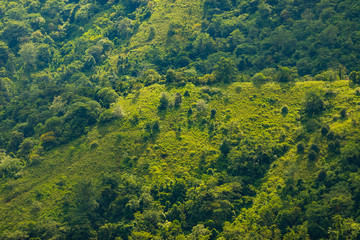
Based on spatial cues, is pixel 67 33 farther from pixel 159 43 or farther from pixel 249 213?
pixel 249 213

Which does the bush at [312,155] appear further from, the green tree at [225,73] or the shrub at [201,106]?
the green tree at [225,73]

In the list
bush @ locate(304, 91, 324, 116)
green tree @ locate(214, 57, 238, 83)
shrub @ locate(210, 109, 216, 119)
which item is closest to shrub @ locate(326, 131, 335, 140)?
bush @ locate(304, 91, 324, 116)

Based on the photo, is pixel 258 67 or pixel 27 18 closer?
pixel 258 67

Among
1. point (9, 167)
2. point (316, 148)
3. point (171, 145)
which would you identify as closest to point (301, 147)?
point (316, 148)

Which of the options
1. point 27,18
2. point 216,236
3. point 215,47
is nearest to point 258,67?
point 215,47

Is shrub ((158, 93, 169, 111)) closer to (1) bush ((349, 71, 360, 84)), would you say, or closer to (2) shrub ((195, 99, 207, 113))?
(2) shrub ((195, 99, 207, 113))

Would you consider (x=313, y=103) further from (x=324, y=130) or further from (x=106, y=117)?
(x=106, y=117)
